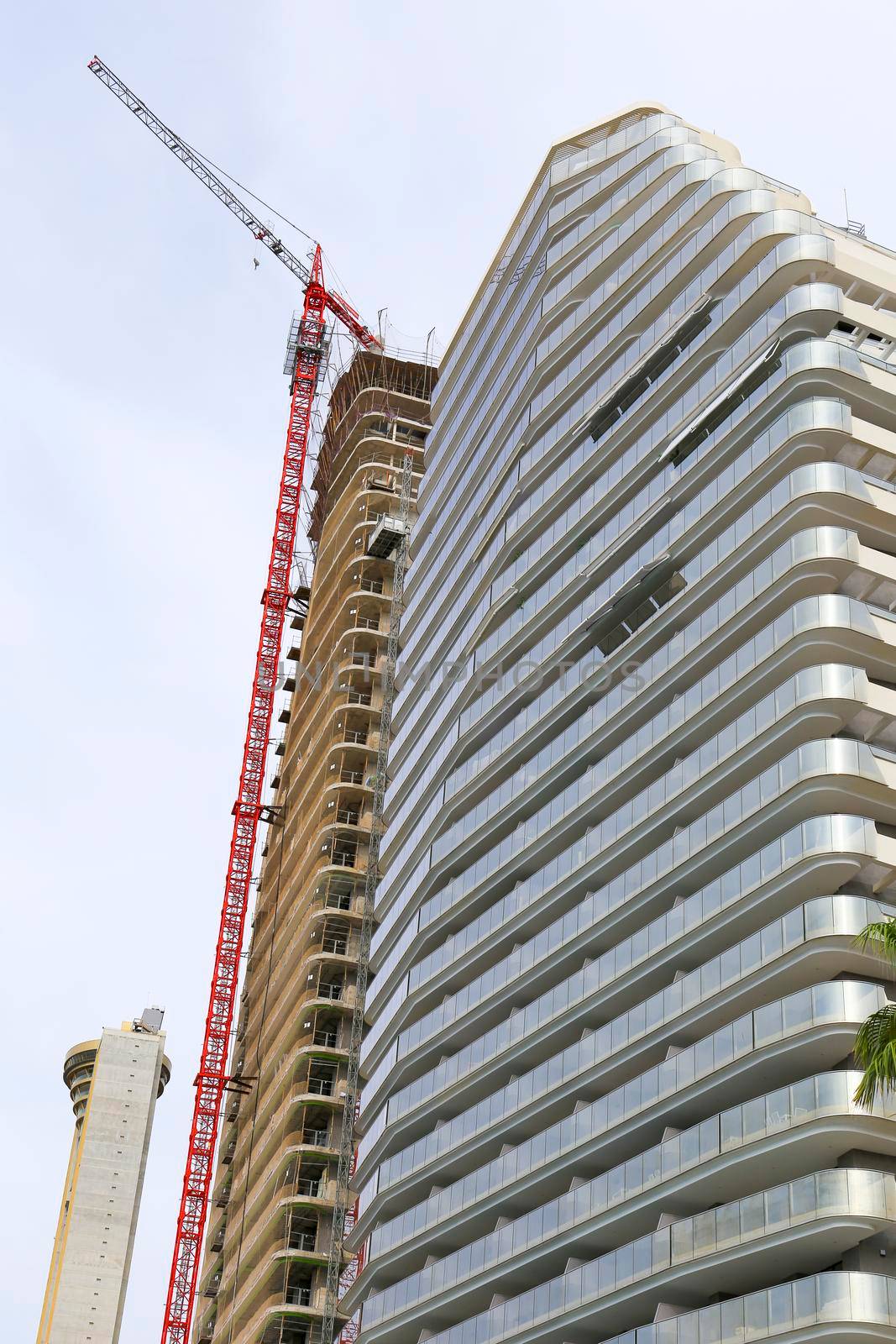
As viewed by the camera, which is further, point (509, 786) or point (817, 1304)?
point (509, 786)

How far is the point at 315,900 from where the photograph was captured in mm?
108688

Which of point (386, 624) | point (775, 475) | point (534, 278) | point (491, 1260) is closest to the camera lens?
point (775, 475)

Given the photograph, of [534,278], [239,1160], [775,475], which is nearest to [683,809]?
[775,475]

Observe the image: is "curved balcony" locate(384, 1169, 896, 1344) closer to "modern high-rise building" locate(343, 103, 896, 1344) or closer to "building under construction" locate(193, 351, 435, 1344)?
"modern high-rise building" locate(343, 103, 896, 1344)

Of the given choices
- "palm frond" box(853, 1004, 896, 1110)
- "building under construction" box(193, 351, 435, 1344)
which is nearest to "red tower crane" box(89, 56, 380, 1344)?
"building under construction" box(193, 351, 435, 1344)

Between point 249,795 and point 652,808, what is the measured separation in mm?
78494

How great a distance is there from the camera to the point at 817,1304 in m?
43.7

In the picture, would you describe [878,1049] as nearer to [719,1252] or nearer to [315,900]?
[719,1252]

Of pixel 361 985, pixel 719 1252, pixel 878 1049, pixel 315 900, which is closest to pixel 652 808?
pixel 719 1252

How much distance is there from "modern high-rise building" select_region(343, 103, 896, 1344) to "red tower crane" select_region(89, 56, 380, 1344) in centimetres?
3826

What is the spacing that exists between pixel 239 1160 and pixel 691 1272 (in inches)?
2957

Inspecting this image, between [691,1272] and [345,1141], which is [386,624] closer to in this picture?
[345,1141]

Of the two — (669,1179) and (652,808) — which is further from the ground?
(652,808)

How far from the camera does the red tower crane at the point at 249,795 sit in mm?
125875
